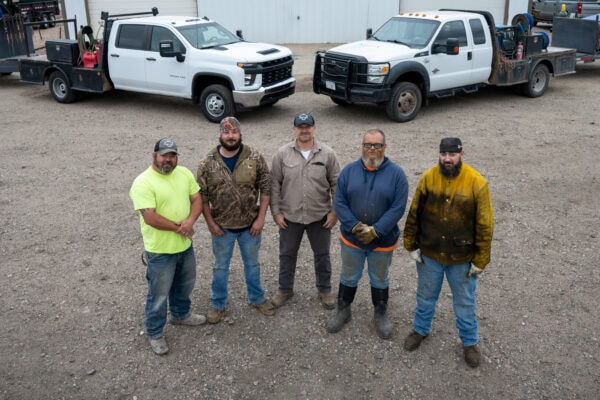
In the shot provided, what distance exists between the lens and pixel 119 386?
4.25 metres

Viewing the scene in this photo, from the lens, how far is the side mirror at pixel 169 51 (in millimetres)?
10953

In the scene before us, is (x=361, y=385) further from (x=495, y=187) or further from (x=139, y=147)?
(x=139, y=147)

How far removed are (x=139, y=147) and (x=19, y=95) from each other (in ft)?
20.7

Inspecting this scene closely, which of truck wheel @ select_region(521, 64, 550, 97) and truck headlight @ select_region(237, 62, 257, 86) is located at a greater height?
truck headlight @ select_region(237, 62, 257, 86)

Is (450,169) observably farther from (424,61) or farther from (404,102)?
(424,61)

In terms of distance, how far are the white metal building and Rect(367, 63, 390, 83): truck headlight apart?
36.7 feet

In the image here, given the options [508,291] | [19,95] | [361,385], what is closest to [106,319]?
[361,385]

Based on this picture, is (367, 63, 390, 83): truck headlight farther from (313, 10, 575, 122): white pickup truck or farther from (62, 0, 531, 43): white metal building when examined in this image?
(62, 0, 531, 43): white metal building

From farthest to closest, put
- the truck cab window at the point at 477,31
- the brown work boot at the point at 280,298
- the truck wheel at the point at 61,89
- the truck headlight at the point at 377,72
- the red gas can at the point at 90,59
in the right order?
the truck wheel at the point at 61,89 → the red gas can at the point at 90,59 → the truck cab window at the point at 477,31 → the truck headlight at the point at 377,72 → the brown work boot at the point at 280,298

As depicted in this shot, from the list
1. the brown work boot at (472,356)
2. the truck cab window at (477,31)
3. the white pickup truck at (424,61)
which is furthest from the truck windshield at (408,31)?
the brown work boot at (472,356)

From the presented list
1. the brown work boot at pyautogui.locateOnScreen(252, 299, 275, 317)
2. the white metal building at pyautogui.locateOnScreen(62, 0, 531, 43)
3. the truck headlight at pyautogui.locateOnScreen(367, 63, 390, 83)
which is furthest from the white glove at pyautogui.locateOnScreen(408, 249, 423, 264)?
the white metal building at pyautogui.locateOnScreen(62, 0, 531, 43)

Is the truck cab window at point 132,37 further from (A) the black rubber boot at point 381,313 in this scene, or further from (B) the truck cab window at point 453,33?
(A) the black rubber boot at point 381,313

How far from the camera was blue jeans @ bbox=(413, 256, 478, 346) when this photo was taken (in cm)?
429

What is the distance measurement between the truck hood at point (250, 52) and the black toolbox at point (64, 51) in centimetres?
338
